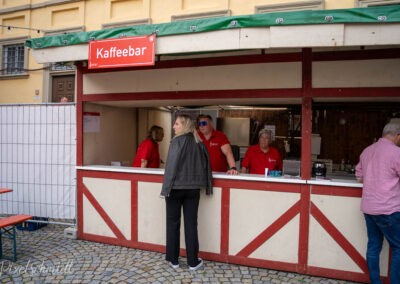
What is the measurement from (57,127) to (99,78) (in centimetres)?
115

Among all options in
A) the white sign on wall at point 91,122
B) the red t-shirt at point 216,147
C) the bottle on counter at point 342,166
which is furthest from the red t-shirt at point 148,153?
the bottle on counter at point 342,166

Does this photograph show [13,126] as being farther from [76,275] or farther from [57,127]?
[76,275]

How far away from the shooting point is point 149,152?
4.96 meters

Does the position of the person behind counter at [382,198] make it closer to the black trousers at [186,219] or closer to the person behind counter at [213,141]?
the black trousers at [186,219]

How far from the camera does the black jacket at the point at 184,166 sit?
12.0 ft

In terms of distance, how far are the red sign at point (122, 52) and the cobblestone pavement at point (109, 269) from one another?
2290mm

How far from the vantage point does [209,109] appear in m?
6.60

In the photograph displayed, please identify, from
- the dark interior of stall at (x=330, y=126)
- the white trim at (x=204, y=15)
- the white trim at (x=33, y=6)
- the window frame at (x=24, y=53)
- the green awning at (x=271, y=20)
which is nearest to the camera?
the green awning at (x=271, y=20)

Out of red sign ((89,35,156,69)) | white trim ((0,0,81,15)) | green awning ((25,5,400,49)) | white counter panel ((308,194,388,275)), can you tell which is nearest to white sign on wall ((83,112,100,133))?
red sign ((89,35,156,69))

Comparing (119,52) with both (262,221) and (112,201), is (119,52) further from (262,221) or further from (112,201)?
(262,221)

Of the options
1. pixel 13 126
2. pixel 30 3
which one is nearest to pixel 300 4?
pixel 13 126

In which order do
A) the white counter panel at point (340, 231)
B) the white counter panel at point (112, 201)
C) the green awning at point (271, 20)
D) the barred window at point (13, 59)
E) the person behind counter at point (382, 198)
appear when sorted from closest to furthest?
the green awning at point (271, 20) < the person behind counter at point (382, 198) < the white counter panel at point (340, 231) < the white counter panel at point (112, 201) < the barred window at point (13, 59)

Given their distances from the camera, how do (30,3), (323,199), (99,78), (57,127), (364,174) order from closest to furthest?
(364,174), (323,199), (99,78), (57,127), (30,3)

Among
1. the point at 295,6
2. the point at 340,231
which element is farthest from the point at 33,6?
the point at 340,231
